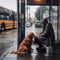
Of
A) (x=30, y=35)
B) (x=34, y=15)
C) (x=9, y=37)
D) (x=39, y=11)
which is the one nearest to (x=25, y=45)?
(x=30, y=35)

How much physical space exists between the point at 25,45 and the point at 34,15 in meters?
1.46

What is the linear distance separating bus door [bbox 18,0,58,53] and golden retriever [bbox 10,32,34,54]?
0.36 meters

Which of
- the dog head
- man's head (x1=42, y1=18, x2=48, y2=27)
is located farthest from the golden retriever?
→ man's head (x1=42, y1=18, x2=48, y2=27)

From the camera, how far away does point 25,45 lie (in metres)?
12.6

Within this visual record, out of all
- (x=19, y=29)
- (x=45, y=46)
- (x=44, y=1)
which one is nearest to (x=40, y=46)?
(x=45, y=46)

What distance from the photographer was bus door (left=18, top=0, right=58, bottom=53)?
1292cm

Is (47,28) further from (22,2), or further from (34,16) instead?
(22,2)

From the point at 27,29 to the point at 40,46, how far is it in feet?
3.23

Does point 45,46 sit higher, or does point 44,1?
point 44,1

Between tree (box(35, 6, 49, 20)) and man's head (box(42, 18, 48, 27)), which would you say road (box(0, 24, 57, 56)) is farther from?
tree (box(35, 6, 49, 20))

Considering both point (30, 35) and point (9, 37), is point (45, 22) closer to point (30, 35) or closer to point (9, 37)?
point (30, 35)

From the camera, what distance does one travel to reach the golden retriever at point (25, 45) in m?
12.4

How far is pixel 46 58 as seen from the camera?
11391mm

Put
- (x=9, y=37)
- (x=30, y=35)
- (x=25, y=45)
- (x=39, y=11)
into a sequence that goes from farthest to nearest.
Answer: (x=9, y=37), (x=39, y=11), (x=30, y=35), (x=25, y=45)
